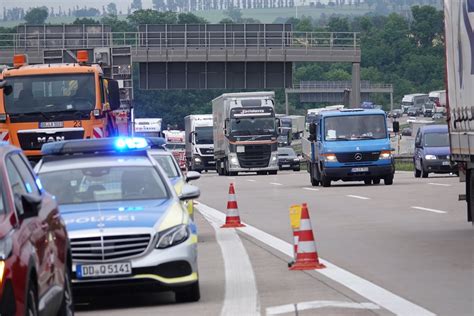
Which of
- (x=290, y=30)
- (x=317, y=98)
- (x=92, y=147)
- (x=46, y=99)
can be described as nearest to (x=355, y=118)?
(x=46, y=99)

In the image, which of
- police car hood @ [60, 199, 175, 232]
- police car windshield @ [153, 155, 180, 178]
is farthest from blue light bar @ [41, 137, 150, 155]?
police car windshield @ [153, 155, 180, 178]

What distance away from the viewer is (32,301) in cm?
898

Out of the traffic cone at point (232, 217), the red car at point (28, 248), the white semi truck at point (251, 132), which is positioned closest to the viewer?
the red car at point (28, 248)

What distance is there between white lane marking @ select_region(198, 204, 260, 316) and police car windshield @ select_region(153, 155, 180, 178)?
1249mm

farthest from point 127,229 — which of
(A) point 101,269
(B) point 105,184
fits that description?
(B) point 105,184

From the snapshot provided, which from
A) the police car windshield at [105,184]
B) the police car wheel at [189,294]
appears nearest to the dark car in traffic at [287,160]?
the police car windshield at [105,184]

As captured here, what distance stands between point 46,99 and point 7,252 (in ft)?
67.9

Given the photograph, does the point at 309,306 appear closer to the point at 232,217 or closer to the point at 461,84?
the point at 461,84

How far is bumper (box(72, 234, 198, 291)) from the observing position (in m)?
12.7

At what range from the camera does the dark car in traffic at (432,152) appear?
1836 inches

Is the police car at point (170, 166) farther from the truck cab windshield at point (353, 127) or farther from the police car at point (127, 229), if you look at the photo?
the truck cab windshield at point (353, 127)

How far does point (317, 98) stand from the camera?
500 feet

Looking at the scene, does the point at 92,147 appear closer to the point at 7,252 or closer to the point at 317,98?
the point at 7,252

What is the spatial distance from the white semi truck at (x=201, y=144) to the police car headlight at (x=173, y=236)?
62.2 meters
